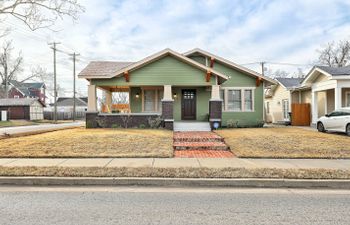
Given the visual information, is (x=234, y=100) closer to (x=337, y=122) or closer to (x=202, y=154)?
(x=337, y=122)

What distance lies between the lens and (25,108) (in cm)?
4288

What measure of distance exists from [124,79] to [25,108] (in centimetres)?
3401

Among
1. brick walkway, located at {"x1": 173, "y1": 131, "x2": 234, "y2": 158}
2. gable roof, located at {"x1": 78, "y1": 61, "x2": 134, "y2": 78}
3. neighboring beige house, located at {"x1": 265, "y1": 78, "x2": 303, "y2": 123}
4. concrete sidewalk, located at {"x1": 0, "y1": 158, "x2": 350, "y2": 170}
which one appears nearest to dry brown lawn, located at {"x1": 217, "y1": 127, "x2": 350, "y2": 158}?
brick walkway, located at {"x1": 173, "y1": 131, "x2": 234, "y2": 158}

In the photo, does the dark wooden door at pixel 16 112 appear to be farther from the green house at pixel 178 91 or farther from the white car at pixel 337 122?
the white car at pixel 337 122

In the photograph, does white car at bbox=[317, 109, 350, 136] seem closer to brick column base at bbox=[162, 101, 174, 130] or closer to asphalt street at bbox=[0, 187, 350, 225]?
brick column base at bbox=[162, 101, 174, 130]

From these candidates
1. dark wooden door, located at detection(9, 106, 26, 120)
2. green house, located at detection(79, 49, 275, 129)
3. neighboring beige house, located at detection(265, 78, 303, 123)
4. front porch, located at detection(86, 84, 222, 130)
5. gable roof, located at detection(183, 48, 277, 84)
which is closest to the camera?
front porch, located at detection(86, 84, 222, 130)

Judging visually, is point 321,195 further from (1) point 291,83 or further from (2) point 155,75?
(1) point 291,83

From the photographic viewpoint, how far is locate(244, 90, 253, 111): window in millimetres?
19002

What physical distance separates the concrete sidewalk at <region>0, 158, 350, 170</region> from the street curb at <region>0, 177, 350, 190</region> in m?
1.31

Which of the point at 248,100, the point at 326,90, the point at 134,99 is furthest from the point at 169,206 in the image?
the point at 326,90

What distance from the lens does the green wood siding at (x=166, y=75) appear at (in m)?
16.5

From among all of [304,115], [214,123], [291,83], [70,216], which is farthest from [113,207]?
[291,83]

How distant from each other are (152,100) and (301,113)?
42.2 ft

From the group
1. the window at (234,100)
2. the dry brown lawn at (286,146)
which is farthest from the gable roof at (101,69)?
the dry brown lawn at (286,146)
